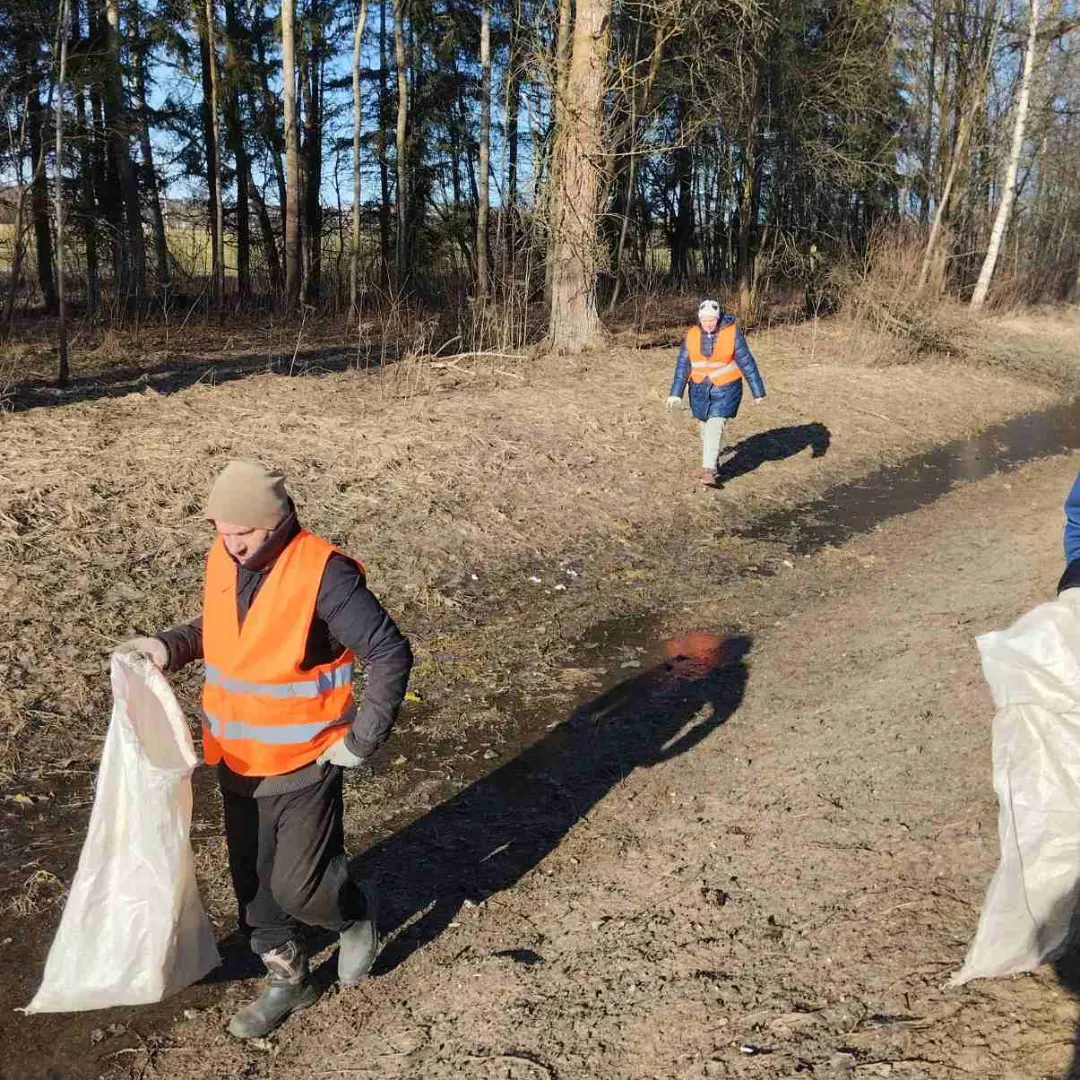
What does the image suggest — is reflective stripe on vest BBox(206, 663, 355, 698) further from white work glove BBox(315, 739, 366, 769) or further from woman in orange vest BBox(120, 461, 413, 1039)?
white work glove BBox(315, 739, 366, 769)

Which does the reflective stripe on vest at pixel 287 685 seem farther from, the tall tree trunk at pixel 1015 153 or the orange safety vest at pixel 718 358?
the tall tree trunk at pixel 1015 153

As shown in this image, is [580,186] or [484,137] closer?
[580,186]

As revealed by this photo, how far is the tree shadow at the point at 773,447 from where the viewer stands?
34.7ft

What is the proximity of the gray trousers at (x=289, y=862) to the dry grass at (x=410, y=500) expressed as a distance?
6.69 ft

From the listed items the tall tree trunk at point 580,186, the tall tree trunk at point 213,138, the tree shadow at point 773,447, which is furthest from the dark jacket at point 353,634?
the tall tree trunk at point 213,138

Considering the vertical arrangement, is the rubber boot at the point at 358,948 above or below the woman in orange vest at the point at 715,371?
below

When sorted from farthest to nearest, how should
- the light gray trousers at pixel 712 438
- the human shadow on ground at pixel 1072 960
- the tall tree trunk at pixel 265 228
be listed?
the tall tree trunk at pixel 265 228 → the light gray trousers at pixel 712 438 → the human shadow on ground at pixel 1072 960

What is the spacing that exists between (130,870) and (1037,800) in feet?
8.67

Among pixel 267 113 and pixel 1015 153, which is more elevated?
pixel 267 113

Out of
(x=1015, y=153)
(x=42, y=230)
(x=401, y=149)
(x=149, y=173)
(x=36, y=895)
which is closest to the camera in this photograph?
(x=36, y=895)

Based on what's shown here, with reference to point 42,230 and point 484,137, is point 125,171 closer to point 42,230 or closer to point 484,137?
point 42,230

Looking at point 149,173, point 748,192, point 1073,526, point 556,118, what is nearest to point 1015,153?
point 748,192

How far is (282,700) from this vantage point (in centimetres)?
296

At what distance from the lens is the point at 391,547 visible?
7379 millimetres
